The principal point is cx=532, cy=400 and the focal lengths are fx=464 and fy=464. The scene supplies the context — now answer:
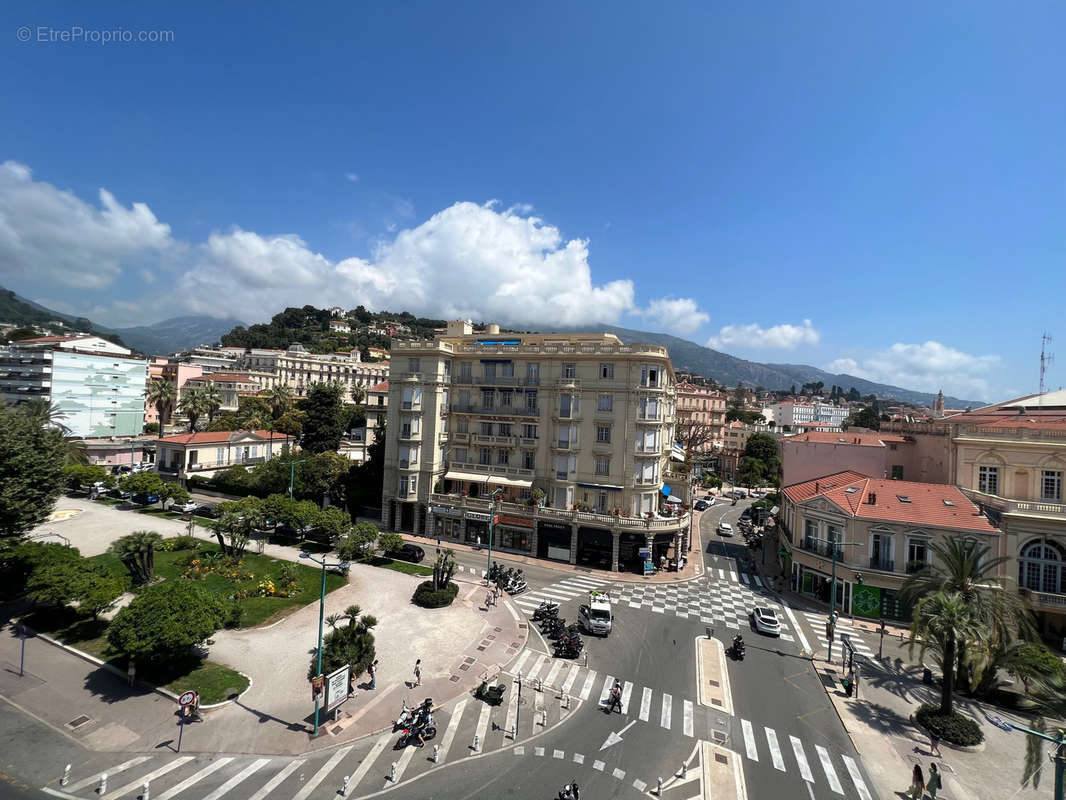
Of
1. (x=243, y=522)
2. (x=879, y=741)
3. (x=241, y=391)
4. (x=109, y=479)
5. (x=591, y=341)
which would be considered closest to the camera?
(x=879, y=741)

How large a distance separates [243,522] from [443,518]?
17.6 m

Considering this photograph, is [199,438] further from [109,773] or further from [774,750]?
[774,750]

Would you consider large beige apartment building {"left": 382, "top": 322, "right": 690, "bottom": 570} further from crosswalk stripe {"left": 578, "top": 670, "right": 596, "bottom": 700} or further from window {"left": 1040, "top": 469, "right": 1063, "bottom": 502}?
window {"left": 1040, "top": 469, "right": 1063, "bottom": 502}

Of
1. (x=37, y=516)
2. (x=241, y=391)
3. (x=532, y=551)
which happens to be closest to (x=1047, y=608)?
(x=532, y=551)

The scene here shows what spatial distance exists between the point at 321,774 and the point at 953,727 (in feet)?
87.1

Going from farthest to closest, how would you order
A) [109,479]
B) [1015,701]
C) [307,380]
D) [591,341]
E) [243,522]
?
[307,380] → [109,479] → [591,341] → [243,522] → [1015,701]

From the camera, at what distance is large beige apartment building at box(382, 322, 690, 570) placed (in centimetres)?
4241

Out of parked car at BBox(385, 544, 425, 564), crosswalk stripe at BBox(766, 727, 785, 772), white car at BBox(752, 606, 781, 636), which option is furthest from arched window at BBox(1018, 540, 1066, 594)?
parked car at BBox(385, 544, 425, 564)

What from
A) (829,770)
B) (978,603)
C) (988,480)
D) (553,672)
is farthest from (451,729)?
(988,480)

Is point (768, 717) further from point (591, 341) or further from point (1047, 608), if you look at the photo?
point (591, 341)

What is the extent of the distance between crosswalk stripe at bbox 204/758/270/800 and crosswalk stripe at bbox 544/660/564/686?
1227 cm

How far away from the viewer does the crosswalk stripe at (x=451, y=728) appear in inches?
708

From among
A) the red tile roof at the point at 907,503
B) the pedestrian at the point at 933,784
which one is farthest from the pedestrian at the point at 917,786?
the red tile roof at the point at 907,503

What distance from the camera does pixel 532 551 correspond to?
4428cm
